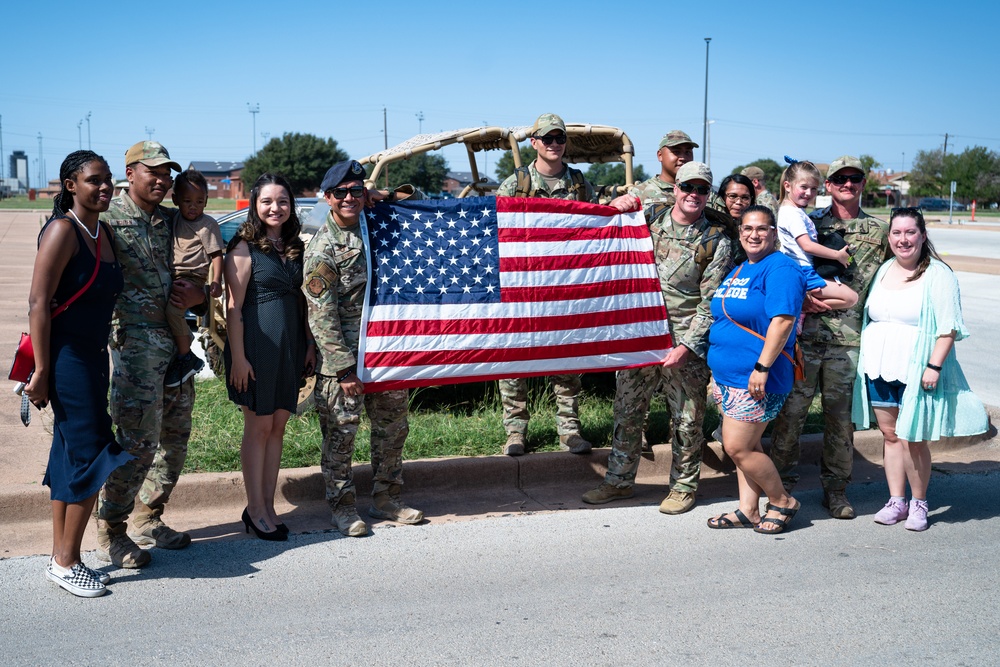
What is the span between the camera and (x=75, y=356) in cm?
429

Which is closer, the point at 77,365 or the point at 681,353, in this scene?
the point at 77,365

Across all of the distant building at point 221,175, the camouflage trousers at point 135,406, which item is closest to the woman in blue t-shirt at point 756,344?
the camouflage trousers at point 135,406

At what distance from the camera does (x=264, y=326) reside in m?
5.01

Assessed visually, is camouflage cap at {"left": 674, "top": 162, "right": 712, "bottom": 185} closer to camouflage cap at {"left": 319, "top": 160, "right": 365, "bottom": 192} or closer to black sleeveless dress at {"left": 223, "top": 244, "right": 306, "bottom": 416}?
camouflage cap at {"left": 319, "top": 160, "right": 365, "bottom": 192}

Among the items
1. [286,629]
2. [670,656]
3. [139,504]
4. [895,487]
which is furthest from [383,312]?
[895,487]

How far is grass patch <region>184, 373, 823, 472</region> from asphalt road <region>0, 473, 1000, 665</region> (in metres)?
1.12

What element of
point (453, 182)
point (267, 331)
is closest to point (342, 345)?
point (267, 331)

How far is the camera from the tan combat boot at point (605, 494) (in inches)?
233

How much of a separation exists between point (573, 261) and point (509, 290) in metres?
0.48

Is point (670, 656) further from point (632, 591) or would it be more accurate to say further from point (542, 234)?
point (542, 234)

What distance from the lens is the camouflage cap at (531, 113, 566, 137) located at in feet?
21.2

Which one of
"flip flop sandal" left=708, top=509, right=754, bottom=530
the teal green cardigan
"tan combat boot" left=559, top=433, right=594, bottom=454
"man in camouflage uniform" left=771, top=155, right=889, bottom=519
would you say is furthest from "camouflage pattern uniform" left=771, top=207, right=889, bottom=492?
→ "tan combat boot" left=559, top=433, right=594, bottom=454

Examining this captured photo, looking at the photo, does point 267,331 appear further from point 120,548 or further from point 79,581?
point 79,581

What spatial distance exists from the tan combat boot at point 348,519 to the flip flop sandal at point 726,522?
2.00m
